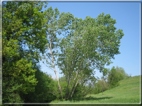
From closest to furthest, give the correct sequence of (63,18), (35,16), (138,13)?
1. (138,13)
2. (35,16)
3. (63,18)

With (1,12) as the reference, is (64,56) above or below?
below

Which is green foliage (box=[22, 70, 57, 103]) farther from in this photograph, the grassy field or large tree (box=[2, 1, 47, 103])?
the grassy field

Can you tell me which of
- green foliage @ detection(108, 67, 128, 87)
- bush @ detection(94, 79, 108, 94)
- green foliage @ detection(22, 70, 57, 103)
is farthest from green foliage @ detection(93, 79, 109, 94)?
green foliage @ detection(22, 70, 57, 103)

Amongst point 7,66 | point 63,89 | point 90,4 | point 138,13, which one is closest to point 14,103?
point 7,66

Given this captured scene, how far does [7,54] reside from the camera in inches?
230

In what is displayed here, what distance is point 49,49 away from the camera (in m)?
6.89

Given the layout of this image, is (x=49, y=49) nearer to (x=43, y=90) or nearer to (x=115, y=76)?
(x=43, y=90)

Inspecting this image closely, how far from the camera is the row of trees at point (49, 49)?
5.96 meters

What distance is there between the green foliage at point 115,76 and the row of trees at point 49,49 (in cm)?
25

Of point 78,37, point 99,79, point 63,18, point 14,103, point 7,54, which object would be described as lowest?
point 14,103

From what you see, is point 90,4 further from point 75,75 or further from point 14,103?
point 14,103

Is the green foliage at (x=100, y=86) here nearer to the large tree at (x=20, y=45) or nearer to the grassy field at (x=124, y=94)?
the grassy field at (x=124, y=94)

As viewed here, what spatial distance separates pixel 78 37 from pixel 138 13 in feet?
5.83

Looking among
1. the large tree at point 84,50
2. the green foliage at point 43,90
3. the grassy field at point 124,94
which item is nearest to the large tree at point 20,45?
the green foliage at point 43,90
